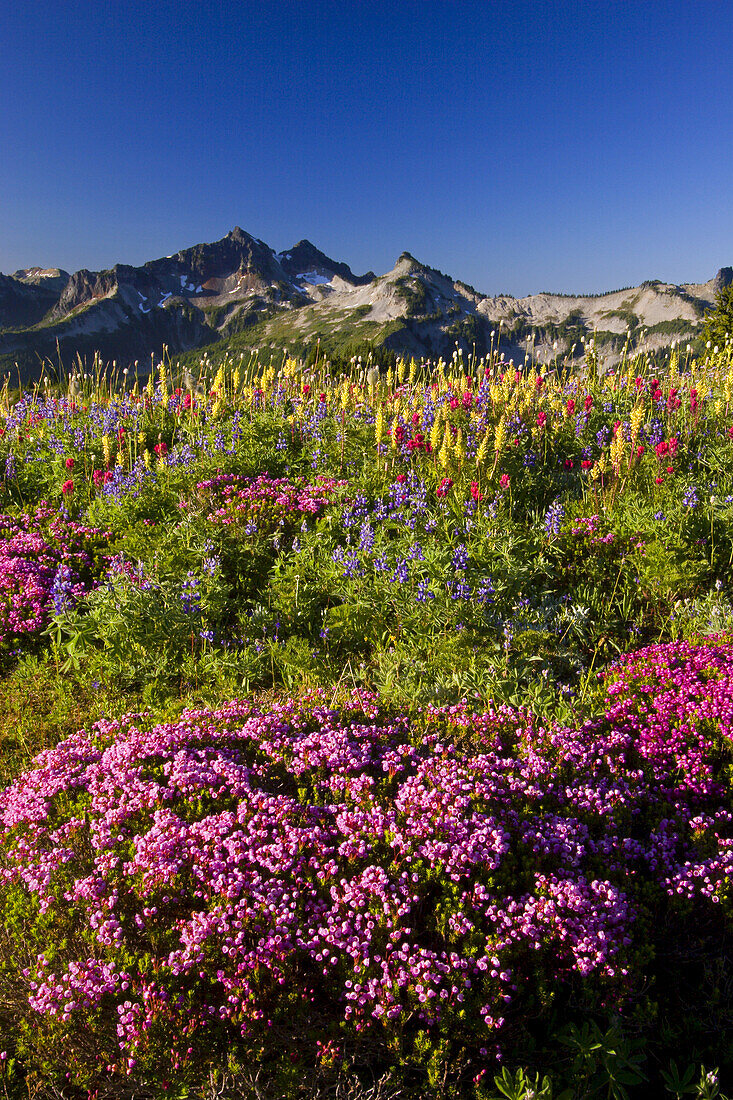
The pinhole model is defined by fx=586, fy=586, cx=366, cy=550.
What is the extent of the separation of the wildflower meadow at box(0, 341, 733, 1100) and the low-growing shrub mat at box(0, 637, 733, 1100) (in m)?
0.02

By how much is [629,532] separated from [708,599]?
3.69 feet

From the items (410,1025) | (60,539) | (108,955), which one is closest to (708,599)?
(410,1025)

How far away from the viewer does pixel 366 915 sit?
2.82 meters

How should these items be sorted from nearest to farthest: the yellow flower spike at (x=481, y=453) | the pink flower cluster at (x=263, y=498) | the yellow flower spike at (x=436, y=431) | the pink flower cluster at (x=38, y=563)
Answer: the pink flower cluster at (x=38, y=563) → the yellow flower spike at (x=481, y=453) → the pink flower cluster at (x=263, y=498) → the yellow flower spike at (x=436, y=431)

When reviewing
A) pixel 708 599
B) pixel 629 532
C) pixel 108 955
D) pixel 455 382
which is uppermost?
pixel 455 382

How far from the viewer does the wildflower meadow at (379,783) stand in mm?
2564

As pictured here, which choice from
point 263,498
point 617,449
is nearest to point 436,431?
point 617,449

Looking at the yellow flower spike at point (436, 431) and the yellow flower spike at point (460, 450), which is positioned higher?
the yellow flower spike at point (436, 431)

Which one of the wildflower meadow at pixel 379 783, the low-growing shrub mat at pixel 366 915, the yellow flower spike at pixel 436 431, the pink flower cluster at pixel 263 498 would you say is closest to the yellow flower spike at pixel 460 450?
the wildflower meadow at pixel 379 783

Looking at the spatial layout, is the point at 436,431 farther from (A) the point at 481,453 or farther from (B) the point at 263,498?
(B) the point at 263,498

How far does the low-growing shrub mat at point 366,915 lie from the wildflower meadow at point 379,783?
20 mm

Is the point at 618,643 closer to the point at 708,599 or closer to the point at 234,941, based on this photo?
the point at 708,599

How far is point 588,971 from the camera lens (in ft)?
8.66

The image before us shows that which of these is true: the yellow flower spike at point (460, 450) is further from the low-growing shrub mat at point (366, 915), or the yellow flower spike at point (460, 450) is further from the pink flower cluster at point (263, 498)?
the low-growing shrub mat at point (366, 915)
